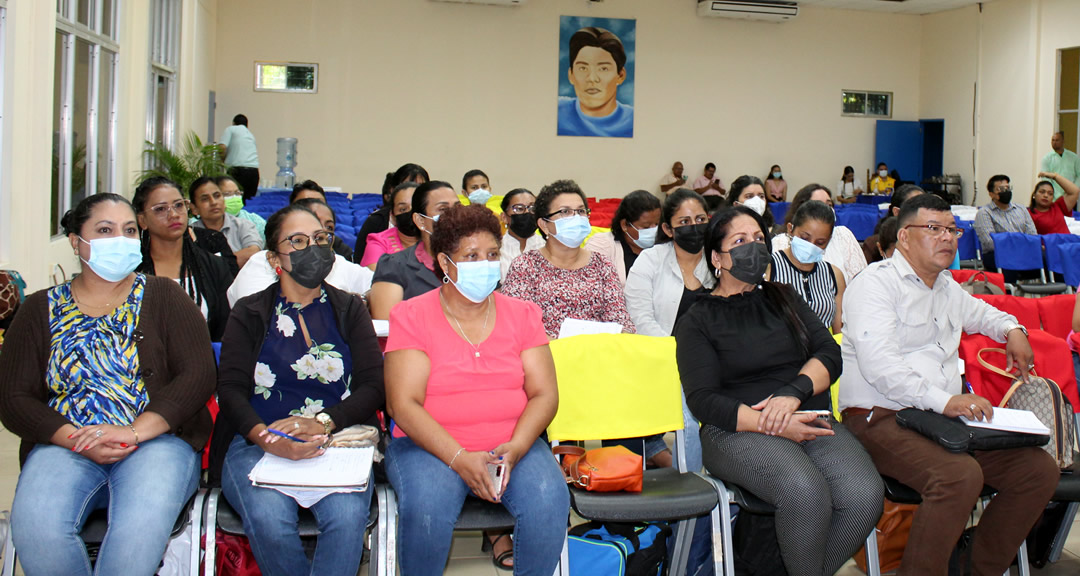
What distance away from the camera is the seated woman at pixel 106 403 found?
7.52ft

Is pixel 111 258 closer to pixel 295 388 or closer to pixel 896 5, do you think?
pixel 295 388

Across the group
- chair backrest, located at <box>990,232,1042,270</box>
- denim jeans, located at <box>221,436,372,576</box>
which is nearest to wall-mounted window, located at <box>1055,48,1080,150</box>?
chair backrest, located at <box>990,232,1042,270</box>

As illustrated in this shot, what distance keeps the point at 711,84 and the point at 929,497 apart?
553 inches

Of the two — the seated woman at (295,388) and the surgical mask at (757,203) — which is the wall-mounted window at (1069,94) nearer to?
the surgical mask at (757,203)

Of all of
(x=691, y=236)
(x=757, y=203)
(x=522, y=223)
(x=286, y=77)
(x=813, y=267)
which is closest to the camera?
(x=691, y=236)

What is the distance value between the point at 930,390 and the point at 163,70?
1033 cm

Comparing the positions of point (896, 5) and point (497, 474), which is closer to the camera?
Answer: point (497, 474)

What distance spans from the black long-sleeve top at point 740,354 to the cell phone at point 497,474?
729 millimetres

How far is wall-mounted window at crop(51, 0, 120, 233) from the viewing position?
7047mm

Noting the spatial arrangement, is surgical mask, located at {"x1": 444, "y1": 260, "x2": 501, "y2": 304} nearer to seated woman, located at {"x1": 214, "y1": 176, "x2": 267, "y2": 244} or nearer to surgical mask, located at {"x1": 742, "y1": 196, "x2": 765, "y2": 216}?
seated woman, located at {"x1": 214, "y1": 176, "x2": 267, "y2": 244}

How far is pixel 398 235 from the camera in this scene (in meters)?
4.82

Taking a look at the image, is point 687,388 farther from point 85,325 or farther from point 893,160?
point 893,160

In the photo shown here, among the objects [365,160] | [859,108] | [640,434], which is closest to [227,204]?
[640,434]

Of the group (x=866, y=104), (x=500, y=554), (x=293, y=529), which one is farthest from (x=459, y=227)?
(x=866, y=104)
